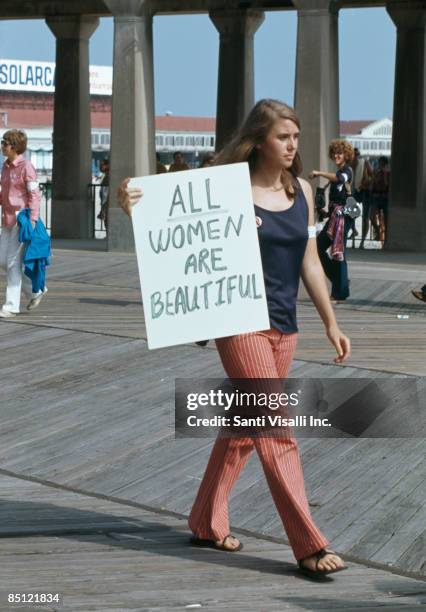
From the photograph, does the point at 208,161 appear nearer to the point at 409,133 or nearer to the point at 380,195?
the point at 409,133

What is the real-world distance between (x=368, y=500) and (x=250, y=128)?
84.7 inches

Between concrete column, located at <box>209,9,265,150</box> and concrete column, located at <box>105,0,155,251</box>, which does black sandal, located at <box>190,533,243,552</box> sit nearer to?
concrete column, located at <box>105,0,155,251</box>

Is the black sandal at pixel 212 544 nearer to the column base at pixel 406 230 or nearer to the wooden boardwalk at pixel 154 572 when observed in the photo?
the wooden boardwalk at pixel 154 572

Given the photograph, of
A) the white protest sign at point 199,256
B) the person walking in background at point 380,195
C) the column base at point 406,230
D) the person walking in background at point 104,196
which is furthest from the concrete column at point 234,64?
the white protest sign at point 199,256

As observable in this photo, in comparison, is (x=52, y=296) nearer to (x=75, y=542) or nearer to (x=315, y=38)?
(x=315, y=38)

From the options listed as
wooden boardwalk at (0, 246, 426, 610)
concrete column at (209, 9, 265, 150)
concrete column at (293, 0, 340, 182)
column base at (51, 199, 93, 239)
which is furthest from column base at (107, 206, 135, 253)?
wooden boardwalk at (0, 246, 426, 610)

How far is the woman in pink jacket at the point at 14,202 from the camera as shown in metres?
14.6

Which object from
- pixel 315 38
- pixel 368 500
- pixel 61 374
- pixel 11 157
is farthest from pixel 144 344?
pixel 315 38

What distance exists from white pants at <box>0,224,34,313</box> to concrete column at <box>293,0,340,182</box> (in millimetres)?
7789

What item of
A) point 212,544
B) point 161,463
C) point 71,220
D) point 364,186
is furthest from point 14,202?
point 71,220

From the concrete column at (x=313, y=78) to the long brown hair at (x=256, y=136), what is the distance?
15.7 meters

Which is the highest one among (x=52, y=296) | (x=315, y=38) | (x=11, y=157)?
(x=315, y=38)

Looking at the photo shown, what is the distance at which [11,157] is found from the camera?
14.6 metres

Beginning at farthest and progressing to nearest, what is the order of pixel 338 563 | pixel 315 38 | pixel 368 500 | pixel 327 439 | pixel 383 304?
pixel 315 38 → pixel 383 304 → pixel 327 439 → pixel 368 500 → pixel 338 563
